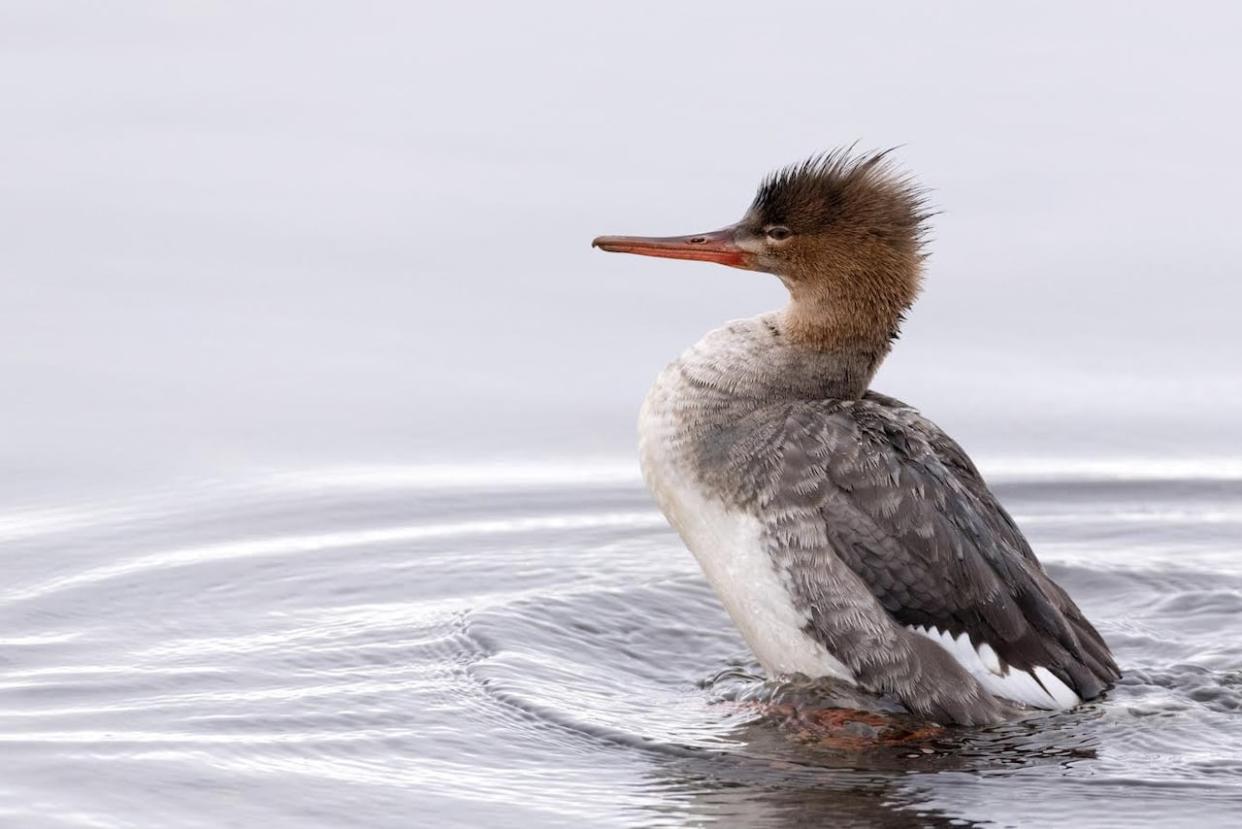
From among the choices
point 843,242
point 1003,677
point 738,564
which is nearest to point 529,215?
point 843,242

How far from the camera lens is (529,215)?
38.0 ft

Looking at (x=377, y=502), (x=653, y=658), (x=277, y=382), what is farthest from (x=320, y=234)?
(x=653, y=658)

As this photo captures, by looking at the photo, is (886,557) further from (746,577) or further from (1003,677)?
(1003,677)

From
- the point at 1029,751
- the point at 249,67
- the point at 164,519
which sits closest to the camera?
the point at 1029,751

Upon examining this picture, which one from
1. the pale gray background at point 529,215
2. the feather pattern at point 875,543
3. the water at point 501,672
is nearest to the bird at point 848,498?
the feather pattern at point 875,543

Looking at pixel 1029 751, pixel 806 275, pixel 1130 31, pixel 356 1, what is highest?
pixel 356 1

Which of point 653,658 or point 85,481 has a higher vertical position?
point 85,481

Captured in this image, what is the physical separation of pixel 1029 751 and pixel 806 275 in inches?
73.8

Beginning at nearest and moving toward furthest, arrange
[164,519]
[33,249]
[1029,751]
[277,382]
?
[1029,751], [164,519], [277,382], [33,249]

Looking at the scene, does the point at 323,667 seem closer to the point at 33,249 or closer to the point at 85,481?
the point at 85,481

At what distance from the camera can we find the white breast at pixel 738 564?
7941mm

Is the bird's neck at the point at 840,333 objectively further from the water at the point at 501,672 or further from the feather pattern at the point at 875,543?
the water at the point at 501,672

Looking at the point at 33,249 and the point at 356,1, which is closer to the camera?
the point at 33,249

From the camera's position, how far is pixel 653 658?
8539 mm
